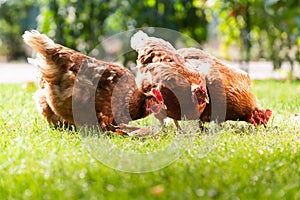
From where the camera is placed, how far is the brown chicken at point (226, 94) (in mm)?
3498

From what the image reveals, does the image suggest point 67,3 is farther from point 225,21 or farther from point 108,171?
point 108,171

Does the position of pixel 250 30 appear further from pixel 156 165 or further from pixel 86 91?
pixel 156 165

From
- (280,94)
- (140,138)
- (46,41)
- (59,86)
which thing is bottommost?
(280,94)

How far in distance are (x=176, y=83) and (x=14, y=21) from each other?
9643mm

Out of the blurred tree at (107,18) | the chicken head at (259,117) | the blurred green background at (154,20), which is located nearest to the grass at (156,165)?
the chicken head at (259,117)

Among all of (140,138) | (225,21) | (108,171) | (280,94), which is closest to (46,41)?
(140,138)

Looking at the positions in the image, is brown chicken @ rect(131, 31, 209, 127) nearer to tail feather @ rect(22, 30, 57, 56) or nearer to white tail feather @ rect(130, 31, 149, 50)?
white tail feather @ rect(130, 31, 149, 50)

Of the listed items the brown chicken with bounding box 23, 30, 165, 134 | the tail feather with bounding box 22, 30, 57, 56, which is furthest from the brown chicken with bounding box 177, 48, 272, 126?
the tail feather with bounding box 22, 30, 57, 56

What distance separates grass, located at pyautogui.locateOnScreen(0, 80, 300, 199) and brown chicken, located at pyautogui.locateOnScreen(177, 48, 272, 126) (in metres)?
0.09

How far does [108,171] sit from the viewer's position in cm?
248

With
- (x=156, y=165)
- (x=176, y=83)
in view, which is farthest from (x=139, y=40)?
(x=156, y=165)

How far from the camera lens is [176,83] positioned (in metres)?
3.29

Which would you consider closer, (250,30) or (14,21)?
(250,30)

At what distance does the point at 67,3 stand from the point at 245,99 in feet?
13.9
